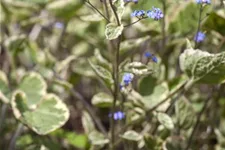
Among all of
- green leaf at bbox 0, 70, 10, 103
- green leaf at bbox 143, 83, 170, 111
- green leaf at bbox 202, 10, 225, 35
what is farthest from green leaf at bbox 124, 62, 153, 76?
green leaf at bbox 0, 70, 10, 103

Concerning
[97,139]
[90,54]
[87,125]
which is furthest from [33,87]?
[90,54]

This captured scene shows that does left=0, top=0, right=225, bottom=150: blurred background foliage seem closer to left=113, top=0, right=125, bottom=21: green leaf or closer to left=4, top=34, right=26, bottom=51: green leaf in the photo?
left=4, top=34, right=26, bottom=51: green leaf

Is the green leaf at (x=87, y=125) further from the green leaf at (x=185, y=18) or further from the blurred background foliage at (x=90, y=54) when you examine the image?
the green leaf at (x=185, y=18)

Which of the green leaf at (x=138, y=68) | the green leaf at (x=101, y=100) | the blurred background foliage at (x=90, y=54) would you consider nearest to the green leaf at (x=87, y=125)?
the blurred background foliage at (x=90, y=54)

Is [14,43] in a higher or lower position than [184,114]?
higher

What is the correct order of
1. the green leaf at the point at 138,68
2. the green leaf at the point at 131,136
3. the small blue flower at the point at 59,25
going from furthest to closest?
the small blue flower at the point at 59,25 < the green leaf at the point at 131,136 < the green leaf at the point at 138,68

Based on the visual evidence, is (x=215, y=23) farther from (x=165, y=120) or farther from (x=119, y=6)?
(x=119, y=6)
